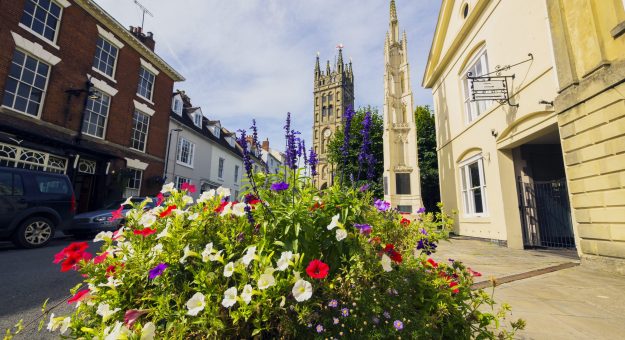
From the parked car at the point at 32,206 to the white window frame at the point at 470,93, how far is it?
13274 millimetres

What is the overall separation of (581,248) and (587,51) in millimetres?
3908

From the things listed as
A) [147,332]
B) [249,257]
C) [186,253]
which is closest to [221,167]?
[186,253]

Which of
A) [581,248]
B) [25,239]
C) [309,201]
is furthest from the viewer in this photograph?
[25,239]

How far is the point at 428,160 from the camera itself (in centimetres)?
2144

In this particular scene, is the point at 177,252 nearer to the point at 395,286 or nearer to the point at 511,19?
the point at 395,286

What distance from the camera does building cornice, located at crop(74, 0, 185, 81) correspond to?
1300 centimetres

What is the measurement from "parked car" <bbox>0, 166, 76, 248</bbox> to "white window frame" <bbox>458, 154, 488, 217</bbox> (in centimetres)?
1289

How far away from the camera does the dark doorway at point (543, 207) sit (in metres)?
8.08

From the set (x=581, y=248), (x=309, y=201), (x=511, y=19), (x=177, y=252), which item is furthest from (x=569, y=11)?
(x=177, y=252)

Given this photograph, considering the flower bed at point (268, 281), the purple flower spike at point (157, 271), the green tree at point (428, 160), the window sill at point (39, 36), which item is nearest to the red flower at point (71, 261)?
the flower bed at point (268, 281)

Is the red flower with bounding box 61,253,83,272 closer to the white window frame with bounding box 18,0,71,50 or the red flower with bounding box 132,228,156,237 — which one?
the red flower with bounding box 132,228,156,237

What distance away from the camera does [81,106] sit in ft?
41.2

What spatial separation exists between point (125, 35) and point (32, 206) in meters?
11.5

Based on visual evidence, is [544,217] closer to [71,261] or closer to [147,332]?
[147,332]
